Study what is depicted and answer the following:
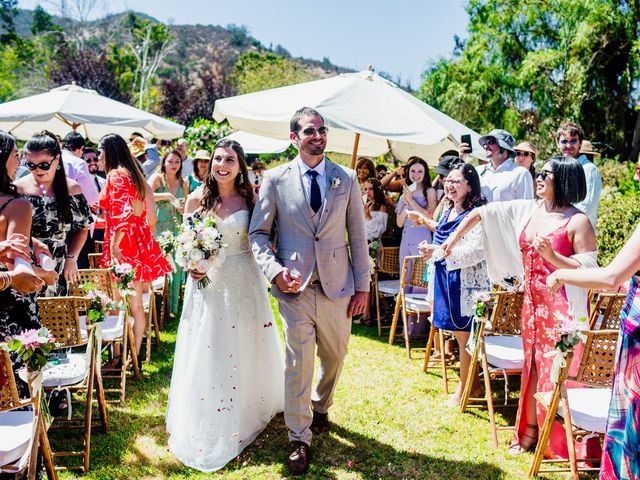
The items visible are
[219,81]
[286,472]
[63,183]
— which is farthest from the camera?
[219,81]

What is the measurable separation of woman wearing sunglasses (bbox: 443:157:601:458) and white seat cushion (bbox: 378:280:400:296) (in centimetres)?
287

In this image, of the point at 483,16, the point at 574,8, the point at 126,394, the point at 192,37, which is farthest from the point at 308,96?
the point at 192,37

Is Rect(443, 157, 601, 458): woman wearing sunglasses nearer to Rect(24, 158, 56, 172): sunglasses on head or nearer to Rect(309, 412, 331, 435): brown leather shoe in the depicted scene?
Rect(309, 412, 331, 435): brown leather shoe

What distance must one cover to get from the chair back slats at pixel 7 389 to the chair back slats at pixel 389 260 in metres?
5.24

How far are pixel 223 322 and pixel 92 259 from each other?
2638 millimetres

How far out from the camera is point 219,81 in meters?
39.4

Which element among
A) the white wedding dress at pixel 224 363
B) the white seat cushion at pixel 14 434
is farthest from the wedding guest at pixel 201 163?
the white seat cushion at pixel 14 434

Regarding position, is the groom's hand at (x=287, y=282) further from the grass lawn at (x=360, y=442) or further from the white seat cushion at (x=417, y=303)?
the white seat cushion at (x=417, y=303)

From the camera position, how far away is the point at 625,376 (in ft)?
8.64

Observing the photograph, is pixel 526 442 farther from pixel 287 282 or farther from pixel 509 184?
pixel 509 184

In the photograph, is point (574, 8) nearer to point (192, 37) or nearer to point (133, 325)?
point (133, 325)

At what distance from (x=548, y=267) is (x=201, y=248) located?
95.4 inches

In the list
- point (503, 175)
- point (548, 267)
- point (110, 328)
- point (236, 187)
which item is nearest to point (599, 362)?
point (548, 267)

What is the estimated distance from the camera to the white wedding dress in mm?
4105
